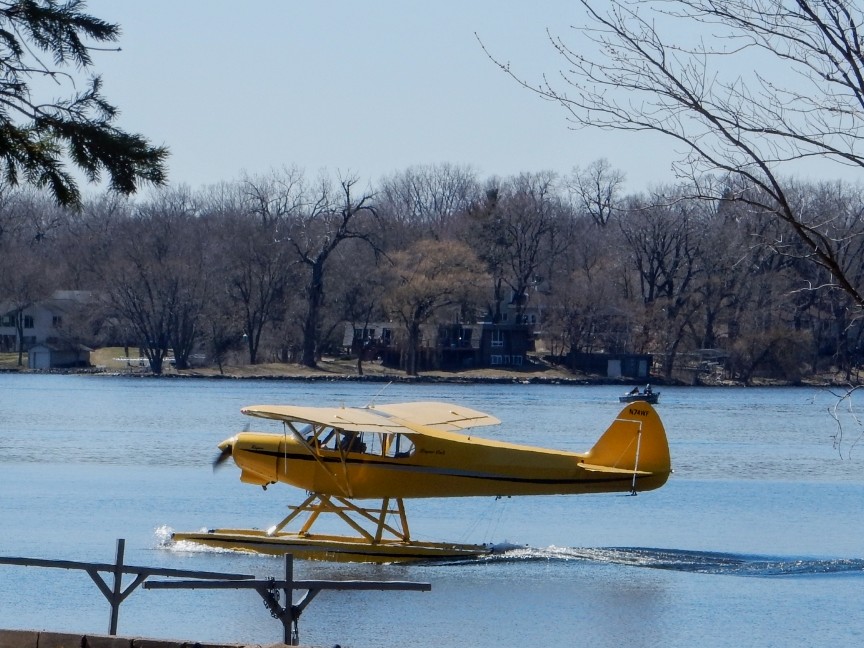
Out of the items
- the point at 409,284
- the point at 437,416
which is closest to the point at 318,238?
the point at 409,284

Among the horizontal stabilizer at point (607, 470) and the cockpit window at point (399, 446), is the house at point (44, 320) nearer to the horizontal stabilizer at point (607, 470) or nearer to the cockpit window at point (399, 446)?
the cockpit window at point (399, 446)

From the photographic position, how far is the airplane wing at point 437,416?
55.9 ft

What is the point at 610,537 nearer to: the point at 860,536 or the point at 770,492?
the point at 860,536

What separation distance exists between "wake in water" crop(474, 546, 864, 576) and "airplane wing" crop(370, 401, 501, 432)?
1755 mm

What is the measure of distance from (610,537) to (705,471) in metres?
10.9

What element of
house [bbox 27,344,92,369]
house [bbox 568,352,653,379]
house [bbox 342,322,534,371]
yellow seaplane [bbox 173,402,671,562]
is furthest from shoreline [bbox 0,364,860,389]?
yellow seaplane [bbox 173,402,671,562]

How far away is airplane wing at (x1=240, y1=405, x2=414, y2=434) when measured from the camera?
607 inches

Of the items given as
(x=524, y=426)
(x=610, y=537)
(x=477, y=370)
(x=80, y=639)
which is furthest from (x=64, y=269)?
(x=80, y=639)

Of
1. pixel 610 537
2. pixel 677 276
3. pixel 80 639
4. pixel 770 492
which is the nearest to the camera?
pixel 80 639

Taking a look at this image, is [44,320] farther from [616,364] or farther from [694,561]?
[694,561]

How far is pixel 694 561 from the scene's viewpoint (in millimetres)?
17609

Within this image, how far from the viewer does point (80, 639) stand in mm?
7406

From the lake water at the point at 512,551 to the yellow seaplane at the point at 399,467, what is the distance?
32 centimetres

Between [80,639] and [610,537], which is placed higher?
[80,639]
